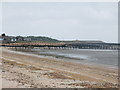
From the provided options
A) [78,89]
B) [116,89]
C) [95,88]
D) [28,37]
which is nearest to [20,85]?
[78,89]

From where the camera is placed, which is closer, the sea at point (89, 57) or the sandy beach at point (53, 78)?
the sandy beach at point (53, 78)

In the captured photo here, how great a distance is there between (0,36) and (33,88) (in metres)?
124

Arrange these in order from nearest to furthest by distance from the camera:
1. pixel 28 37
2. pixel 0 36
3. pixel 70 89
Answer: pixel 70 89
pixel 0 36
pixel 28 37

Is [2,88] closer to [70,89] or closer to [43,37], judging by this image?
[70,89]

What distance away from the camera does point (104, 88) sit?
10586 mm

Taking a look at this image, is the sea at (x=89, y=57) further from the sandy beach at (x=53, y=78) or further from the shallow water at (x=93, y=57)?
the sandy beach at (x=53, y=78)

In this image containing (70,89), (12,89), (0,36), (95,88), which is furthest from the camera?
(0,36)

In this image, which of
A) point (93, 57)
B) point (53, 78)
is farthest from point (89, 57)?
point (53, 78)

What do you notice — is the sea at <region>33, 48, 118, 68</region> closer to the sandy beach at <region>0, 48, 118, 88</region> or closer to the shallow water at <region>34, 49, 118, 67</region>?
the shallow water at <region>34, 49, 118, 67</region>

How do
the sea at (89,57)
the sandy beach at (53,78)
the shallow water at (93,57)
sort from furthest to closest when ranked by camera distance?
the shallow water at (93,57) → the sea at (89,57) → the sandy beach at (53,78)

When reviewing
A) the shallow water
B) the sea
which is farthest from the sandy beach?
the shallow water

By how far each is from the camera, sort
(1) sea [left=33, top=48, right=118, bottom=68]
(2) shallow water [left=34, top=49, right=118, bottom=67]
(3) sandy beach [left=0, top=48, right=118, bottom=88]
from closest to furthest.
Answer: (3) sandy beach [left=0, top=48, right=118, bottom=88] < (1) sea [left=33, top=48, right=118, bottom=68] < (2) shallow water [left=34, top=49, right=118, bottom=67]

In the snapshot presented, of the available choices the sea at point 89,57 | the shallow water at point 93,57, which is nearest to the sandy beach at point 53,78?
the sea at point 89,57

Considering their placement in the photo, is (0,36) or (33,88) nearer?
Answer: (33,88)
